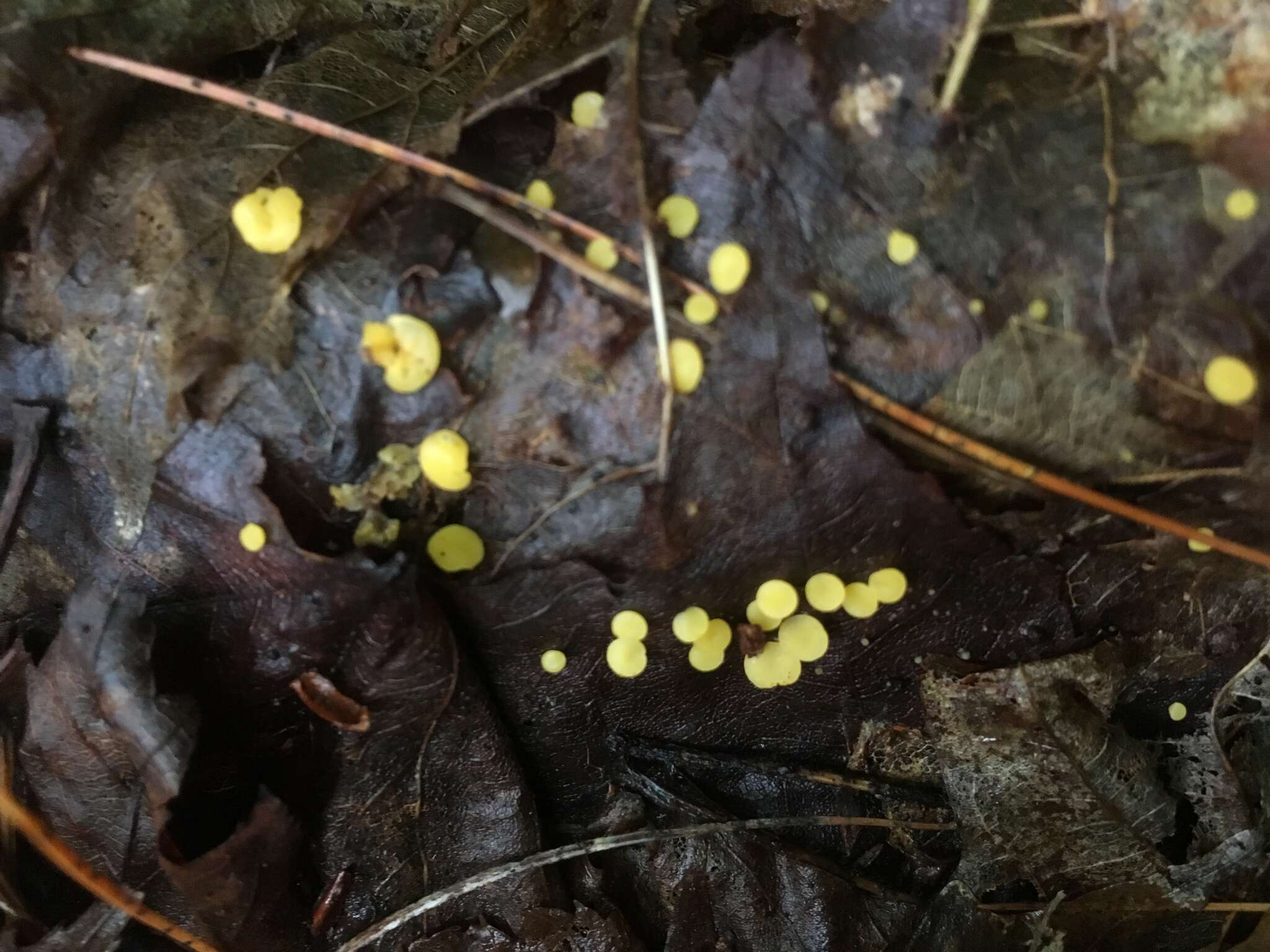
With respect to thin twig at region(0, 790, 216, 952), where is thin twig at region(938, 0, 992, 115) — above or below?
above

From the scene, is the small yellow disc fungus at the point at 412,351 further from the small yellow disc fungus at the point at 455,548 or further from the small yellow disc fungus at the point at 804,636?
the small yellow disc fungus at the point at 804,636

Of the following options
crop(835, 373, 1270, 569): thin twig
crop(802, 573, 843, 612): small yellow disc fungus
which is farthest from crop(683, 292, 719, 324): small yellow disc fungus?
crop(802, 573, 843, 612): small yellow disc fungus

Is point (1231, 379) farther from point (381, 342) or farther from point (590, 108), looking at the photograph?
point (381, 342)

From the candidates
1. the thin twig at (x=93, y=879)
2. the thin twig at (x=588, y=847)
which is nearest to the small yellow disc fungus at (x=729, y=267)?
the thin twig at (x=588, y=847)

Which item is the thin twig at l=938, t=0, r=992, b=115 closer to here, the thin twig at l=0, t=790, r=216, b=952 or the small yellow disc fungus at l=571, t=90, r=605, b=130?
the small yellow disc fungus at l=571, t=90, r=605, b=130

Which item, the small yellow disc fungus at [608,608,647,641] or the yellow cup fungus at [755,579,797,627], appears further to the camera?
the small yellow disc fungus at [608,608,647,641]

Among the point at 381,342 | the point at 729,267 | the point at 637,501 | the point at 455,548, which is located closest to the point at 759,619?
the point at 637,501
